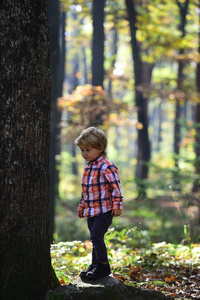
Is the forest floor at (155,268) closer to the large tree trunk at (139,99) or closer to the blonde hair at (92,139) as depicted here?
the blonde hair at (92,139)

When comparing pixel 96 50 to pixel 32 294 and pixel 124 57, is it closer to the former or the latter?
pixel 32 294

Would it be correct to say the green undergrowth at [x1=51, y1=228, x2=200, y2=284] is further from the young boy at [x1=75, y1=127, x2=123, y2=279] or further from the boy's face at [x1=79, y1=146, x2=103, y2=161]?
the boy's face at [x1=79, y1=146, x2=103, y2=161]

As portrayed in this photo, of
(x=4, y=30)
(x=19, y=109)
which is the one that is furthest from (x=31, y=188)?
(x=4, y=30)

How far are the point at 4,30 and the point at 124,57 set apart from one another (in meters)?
30.8

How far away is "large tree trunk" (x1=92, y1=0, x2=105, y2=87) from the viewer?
12.3 m

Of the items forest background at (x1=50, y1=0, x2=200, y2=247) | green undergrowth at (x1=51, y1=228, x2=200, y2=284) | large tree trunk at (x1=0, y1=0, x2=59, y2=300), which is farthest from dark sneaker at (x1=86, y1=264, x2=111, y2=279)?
forest background at (x1=50, y1=0, x2=200, y2=247)

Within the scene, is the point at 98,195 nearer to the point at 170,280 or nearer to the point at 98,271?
the point at 98,271

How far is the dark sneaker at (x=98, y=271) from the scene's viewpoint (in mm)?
3679

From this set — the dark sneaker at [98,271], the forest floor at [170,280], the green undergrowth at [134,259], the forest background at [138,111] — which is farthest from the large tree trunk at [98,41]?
the dark sneaker at [98,271]

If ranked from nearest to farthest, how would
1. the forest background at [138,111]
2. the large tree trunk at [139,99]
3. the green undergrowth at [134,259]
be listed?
the green undergrowth at [134,259], the forest background at [138,111], the large tree trunk at [139,99]

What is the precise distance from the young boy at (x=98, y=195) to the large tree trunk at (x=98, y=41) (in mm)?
9048

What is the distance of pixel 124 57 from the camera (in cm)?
3281

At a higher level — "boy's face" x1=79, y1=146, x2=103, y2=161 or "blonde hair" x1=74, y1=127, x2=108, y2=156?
"blonde hair" x1=74, y1=127, x2=108, y2=156

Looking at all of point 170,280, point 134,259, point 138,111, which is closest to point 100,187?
point 170,280
